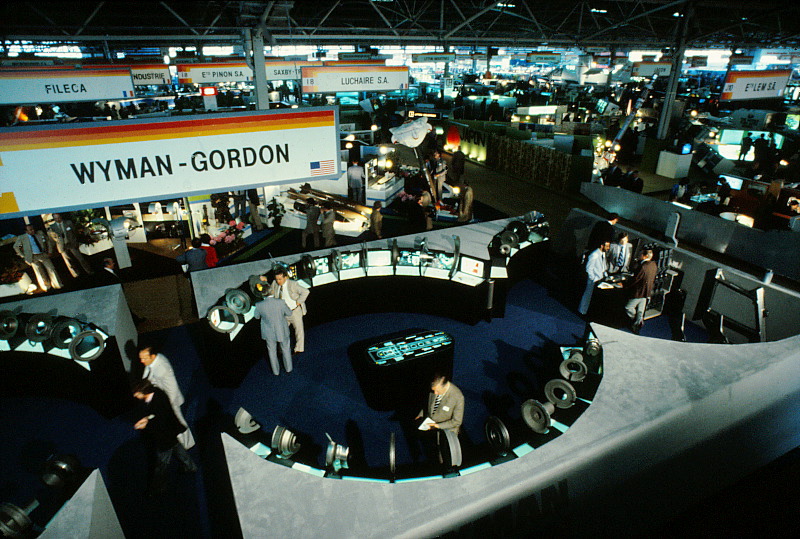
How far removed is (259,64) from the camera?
687 cm

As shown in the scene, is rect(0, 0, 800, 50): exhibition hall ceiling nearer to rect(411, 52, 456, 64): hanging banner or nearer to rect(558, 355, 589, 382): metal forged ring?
rect(411, 52, 456, 64): hanging banner

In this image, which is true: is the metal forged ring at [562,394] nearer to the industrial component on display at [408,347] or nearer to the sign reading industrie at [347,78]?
the industrial component on display at [408,347]

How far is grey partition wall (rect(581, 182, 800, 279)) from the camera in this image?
8.70 m

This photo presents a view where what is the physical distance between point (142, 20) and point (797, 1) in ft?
73.1

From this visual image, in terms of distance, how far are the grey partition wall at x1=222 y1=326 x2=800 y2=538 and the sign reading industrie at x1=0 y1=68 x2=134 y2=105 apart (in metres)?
6.20

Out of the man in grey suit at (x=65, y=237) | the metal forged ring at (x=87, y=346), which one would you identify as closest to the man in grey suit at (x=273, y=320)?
the metal forged ring at (x=87, y=346)

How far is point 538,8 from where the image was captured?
848 inches

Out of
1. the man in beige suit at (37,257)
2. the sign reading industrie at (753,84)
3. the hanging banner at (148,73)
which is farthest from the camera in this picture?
the hanging banner at (148,73)

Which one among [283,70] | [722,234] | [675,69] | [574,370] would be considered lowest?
[722,234]

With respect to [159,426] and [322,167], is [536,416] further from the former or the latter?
[159,426]

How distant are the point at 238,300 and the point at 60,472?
2.78 metres

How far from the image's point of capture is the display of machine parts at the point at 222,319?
5.49 m

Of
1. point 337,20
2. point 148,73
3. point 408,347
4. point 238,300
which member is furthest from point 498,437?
point 337,20

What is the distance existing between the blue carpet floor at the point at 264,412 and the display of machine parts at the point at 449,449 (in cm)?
86
